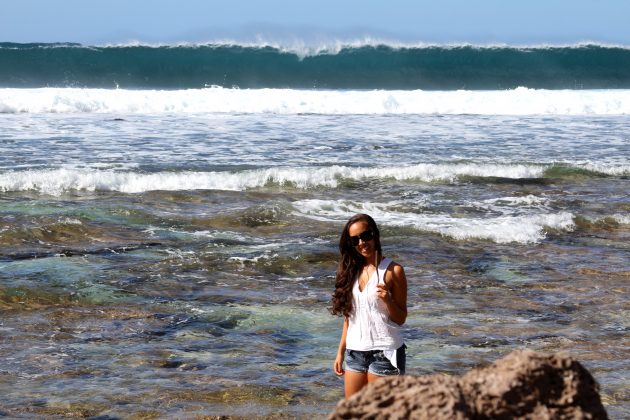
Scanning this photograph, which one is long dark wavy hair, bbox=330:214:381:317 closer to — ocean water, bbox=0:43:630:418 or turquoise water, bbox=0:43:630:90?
ocean water, bbox=0:43:630:418

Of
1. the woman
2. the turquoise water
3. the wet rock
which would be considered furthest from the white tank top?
the turquoise water

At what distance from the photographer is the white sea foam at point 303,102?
30.0m

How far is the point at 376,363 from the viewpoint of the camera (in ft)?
16.0

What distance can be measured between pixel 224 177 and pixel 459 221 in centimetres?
468

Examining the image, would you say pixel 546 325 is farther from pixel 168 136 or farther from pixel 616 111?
pixel 616 111

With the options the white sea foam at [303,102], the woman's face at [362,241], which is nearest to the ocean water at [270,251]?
the woman's face at [362,241]

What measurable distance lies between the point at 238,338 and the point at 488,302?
7.84 feet

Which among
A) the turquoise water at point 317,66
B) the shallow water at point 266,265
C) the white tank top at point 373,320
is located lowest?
the shallow water at point 266,265

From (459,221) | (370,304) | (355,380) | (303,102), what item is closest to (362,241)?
(370,304)

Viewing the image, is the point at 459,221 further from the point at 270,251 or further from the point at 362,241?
the point at 362,241

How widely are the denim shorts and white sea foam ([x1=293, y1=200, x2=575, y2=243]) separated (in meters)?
6.52

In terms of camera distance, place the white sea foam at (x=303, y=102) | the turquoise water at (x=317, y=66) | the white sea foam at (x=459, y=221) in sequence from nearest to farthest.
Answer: the white sea foam at (x=459, y=221) < the white sea foam at (x=303, y=102) < the turquoise water at (x=317, y=66)

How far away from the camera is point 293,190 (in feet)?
49.5

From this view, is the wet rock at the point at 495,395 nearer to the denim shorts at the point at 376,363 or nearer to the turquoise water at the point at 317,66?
the denim shorts at the point at 376,363
